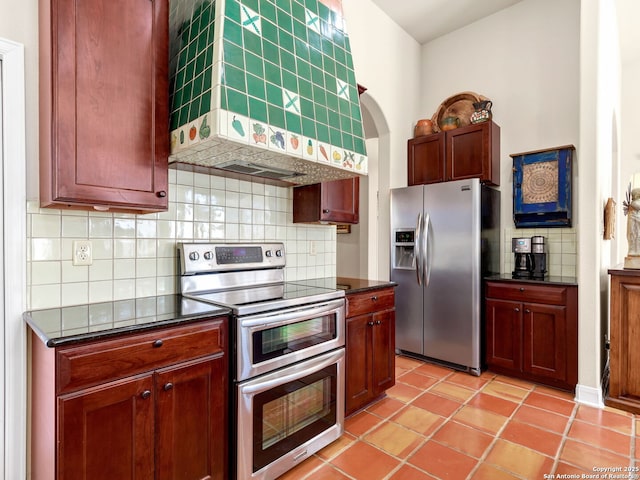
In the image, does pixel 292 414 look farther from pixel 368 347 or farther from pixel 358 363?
pixel 368 347

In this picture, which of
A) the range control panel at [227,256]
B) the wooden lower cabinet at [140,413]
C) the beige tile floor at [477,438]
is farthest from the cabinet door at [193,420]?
the range control panel at [227,256]

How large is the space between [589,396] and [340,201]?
232 centimetres

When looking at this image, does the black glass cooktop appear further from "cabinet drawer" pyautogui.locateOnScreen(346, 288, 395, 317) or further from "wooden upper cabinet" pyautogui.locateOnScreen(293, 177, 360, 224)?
"wooden upper cabinet" pyautogui.locateOnScreen(293, 177, 360, 224)

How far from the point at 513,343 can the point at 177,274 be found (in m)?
2.73

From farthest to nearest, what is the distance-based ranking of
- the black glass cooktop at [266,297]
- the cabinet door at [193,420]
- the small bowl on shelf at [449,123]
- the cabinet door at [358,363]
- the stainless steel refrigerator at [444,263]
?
1. the small bowl on shelf at [449,123]
2. the stainless steel refrigerator at [444,263]
3. the cabinet door at [358,363]
4. the black glass cooktop at [266,297]
5. the cabinet door at [193,420]

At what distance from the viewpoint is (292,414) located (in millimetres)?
1834

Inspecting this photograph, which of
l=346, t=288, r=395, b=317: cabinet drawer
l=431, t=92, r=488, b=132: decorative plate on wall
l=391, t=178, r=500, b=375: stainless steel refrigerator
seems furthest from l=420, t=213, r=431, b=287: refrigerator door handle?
l=431, t=92, r=488, b=132: decorative plate on wall

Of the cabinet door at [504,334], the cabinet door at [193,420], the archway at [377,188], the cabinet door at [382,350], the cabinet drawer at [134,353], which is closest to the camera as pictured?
the cabinet drawer at [134,353]

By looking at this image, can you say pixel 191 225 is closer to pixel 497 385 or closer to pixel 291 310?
pixel 291 310

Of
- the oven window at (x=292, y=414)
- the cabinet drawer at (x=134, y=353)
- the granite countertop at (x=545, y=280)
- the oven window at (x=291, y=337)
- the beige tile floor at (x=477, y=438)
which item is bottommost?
the beige tile floor at (x=477, y=438)

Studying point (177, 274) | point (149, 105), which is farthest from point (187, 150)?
point (177, 274)

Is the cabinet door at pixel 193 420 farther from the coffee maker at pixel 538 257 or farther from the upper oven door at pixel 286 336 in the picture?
the coffee maker at pixel 538 257

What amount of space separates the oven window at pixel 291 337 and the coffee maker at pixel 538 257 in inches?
83.4

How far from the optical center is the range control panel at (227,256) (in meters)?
1.98
